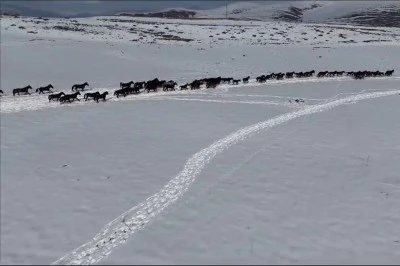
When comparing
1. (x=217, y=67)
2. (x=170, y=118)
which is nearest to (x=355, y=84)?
(x=217, y=67)

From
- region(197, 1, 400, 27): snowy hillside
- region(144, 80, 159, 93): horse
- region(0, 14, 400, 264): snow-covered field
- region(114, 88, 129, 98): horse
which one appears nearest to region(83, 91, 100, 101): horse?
region(0, 14, 400, 264): snow-covered field

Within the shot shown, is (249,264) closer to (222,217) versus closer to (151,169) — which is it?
(222,217)

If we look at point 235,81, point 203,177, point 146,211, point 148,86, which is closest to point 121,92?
point 148,86

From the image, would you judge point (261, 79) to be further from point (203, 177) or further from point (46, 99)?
point (203, 177)

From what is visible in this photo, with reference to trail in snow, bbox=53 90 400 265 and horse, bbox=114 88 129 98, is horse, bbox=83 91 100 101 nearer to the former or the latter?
horse, bbox=114 88 129 98

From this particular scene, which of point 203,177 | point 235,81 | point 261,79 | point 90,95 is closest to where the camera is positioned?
point 203,177

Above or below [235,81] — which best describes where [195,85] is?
below
